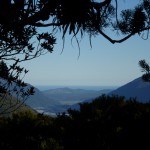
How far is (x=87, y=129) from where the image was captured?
27.9 feet

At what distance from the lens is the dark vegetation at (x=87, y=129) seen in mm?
7902

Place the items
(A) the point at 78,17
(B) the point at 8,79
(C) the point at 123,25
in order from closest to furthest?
(A) the point at 78,17 < (B) the point at 8,79 < (C) the point at 123,25

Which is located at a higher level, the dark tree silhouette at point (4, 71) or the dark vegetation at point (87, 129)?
the dark tree silhouette at point (4, 71)

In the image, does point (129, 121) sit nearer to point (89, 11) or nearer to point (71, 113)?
point (71, 113)

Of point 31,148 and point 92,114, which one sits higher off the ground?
point 92,114

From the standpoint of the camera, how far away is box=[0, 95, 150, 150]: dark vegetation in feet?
25.9

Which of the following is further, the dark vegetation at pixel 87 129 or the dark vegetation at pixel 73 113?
the dark vegetation at pixel 87 129

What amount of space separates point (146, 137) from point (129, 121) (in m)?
0.82

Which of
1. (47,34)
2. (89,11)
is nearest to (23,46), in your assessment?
(47,34)

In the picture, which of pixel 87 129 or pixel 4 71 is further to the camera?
pixel 87 129

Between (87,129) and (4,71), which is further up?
(4,71)

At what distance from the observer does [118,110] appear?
31.3 ft

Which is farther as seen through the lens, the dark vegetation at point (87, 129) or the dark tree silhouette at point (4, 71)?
the dark vegetation at point (87, 129)

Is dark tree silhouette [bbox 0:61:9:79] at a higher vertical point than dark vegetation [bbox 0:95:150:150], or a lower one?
higher
